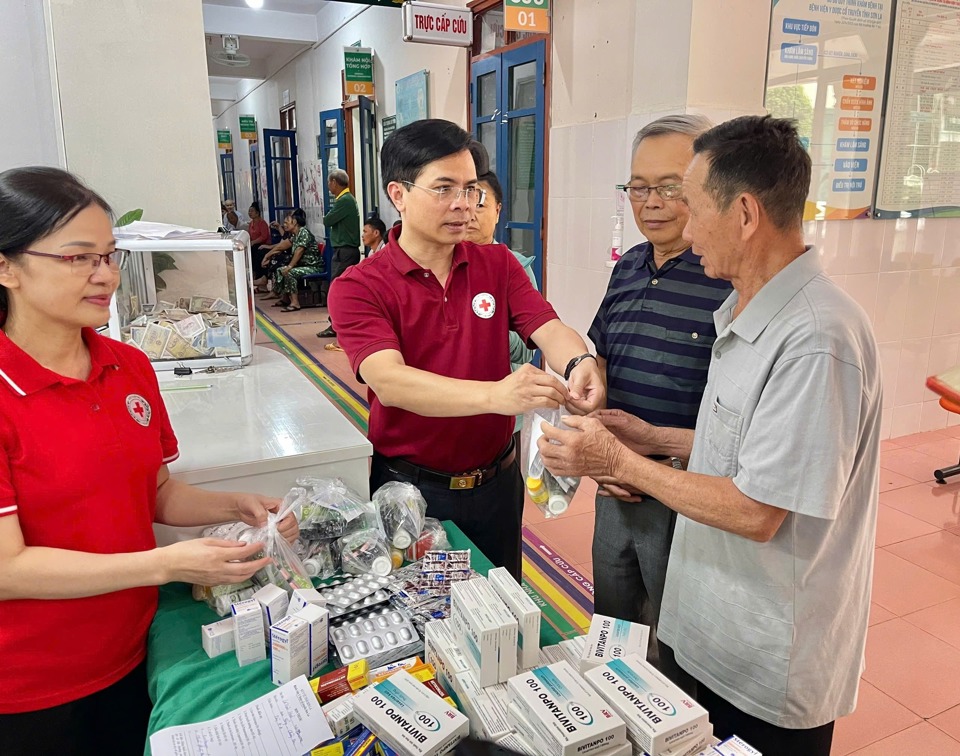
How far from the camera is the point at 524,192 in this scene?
590 centimetres

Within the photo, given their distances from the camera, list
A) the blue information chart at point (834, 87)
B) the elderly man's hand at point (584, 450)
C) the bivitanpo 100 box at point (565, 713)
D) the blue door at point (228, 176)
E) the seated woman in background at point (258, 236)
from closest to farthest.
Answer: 1. the bivitanpo 100 box at point (565, 713)
2. the elderly man's hand at point (584, 450)
3. the blue information chart at point (834, 87)
4. the seated woman in background at point (258, 236)
5. the blue door at point (228, 176)

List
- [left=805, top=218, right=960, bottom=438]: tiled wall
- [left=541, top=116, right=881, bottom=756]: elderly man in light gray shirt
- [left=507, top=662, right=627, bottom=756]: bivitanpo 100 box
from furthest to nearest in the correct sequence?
[left=805, top=218, right=960, bottom=438]: tiled wall
[left=541, top=116, right=881, bottom=756]: elderly man in light gray shirt
[left=507, top=662, right=627, bottom=756]: bivitanpo 100 box

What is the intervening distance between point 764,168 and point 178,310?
265 centimetres

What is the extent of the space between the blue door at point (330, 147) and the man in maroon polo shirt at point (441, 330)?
9019 millimetres

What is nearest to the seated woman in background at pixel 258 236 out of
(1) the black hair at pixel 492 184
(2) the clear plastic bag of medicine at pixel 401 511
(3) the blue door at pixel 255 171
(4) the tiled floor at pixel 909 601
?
(3) the blue door at pixel 255 171

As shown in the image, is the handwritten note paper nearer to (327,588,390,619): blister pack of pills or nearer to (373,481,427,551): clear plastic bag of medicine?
(327,588,390,619): blister pack of pills

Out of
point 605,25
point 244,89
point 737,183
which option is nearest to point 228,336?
point 737,183

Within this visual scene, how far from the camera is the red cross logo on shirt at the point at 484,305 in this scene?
1922 mm

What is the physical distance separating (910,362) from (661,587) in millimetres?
3968

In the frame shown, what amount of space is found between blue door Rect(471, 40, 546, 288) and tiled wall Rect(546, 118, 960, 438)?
0.32 m

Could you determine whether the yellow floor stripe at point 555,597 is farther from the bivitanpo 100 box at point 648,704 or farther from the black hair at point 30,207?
the black hair at point 30,207

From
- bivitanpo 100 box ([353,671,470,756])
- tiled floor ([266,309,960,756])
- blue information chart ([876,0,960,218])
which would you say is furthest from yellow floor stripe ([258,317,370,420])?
blue information chart ([876,0,960,218])

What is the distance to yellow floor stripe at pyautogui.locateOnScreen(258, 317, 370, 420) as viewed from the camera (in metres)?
5.75

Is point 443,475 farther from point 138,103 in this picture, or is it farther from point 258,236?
point 258,236
